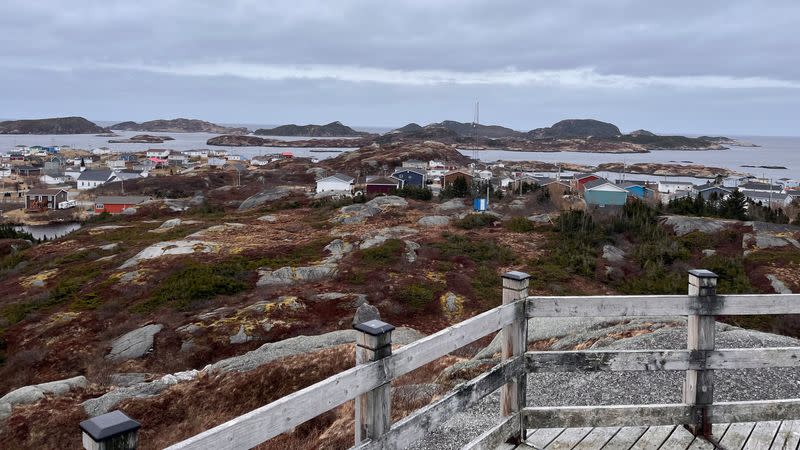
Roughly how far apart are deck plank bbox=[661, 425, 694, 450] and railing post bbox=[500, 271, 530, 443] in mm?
1387

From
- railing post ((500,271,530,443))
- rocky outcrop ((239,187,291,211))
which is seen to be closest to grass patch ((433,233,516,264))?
railing post ((500,271,530,443))

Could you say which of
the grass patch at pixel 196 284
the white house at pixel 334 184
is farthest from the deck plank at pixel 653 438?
the white house at pixel 334 184

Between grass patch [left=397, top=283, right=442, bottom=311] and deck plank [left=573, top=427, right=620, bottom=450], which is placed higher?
deck plank [left=573, top=427, right=620, bottom=450]

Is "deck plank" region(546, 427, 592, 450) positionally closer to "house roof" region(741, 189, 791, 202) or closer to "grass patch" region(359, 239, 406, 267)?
"grass patch" region(359, 239, 406, 267)

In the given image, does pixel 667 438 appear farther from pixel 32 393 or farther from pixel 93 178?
pixel 93 178

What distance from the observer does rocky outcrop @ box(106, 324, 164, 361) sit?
2002 centimetres

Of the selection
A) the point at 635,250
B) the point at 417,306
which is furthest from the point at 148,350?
the point at 635,250

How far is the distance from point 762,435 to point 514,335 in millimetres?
2665

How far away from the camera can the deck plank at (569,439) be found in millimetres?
5242

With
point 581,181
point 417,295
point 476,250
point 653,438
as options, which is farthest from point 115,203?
point 653,438

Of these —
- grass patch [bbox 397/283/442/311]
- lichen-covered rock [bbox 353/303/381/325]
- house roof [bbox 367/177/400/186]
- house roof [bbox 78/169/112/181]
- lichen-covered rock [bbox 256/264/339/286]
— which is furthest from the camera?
house roof [bbox 78/169/112/181]

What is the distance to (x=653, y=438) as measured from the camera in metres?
5.34

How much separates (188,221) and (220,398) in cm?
3780

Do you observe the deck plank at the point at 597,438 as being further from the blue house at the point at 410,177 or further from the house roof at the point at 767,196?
the house roof at the point at 767,196
